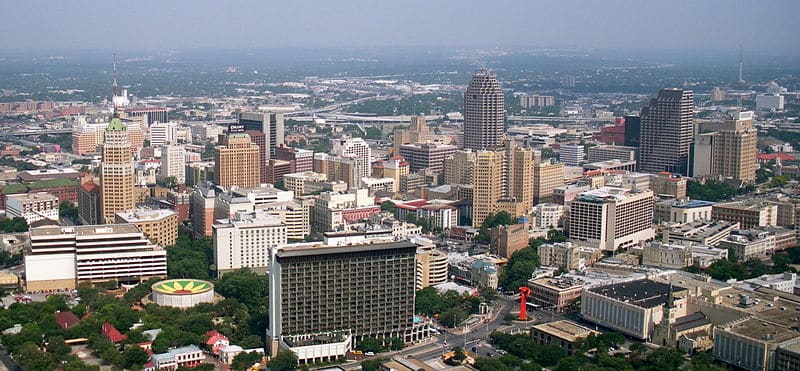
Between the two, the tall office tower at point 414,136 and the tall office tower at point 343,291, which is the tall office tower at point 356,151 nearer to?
the tall office tower at point 414,136

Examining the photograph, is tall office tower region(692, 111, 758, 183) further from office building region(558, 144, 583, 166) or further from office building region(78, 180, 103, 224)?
office building region(78, 180, 103, 224)

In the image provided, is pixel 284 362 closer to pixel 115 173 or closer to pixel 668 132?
pixel 115 173

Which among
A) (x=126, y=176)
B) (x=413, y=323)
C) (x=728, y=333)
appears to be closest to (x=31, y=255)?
(x=126, y=176)

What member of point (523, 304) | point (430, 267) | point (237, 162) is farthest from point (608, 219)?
point (237, 162)

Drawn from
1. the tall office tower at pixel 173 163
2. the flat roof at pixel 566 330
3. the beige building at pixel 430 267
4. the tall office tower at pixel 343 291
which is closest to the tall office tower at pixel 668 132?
the tall office tower at pixel 173 163

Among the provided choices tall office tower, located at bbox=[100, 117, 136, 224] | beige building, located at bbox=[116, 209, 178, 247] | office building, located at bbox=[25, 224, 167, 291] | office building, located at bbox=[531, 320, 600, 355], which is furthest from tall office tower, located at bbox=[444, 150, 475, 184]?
office building, located at bbox=[531, 320, 600, 355]

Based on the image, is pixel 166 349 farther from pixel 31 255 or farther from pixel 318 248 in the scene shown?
pixel 31 255
